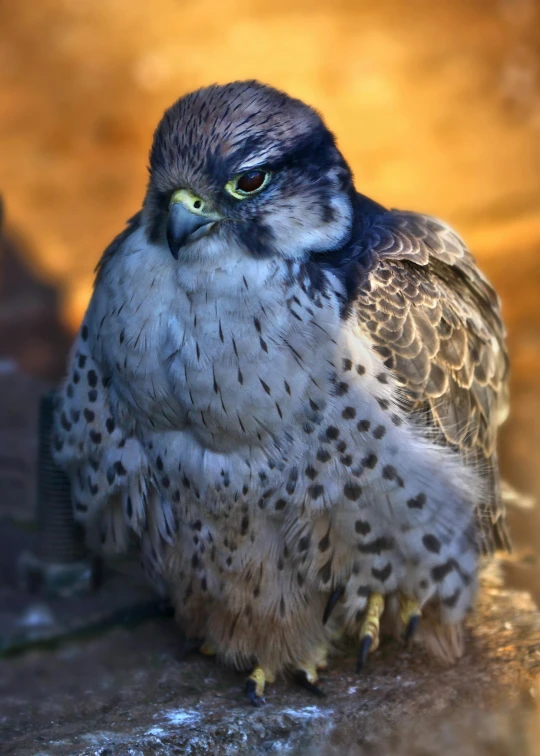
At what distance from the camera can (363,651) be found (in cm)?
356

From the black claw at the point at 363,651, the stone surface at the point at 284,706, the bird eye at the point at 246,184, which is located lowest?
the stone surface at the point at 284,706

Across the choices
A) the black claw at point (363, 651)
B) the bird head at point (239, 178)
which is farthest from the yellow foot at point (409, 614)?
the bird head at point (239, 178)

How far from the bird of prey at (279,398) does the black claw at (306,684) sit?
21 millimetres

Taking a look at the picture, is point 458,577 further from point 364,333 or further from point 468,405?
point 364,333

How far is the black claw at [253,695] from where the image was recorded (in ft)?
11.4

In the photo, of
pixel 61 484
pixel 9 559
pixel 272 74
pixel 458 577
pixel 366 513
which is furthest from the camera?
pixel 272 74

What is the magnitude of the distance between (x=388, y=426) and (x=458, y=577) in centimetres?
63

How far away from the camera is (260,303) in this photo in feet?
9.68

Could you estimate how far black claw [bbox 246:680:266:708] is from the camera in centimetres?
347

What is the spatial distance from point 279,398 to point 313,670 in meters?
1.15

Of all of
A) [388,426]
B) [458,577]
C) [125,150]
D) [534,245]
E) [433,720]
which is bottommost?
[433,720]

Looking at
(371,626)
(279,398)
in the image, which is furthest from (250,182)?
(371,626)

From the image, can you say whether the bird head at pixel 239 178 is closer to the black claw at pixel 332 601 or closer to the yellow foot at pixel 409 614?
the black claw at pixel 332 601

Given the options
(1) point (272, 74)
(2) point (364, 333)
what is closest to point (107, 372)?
(2) point (364, 333)
